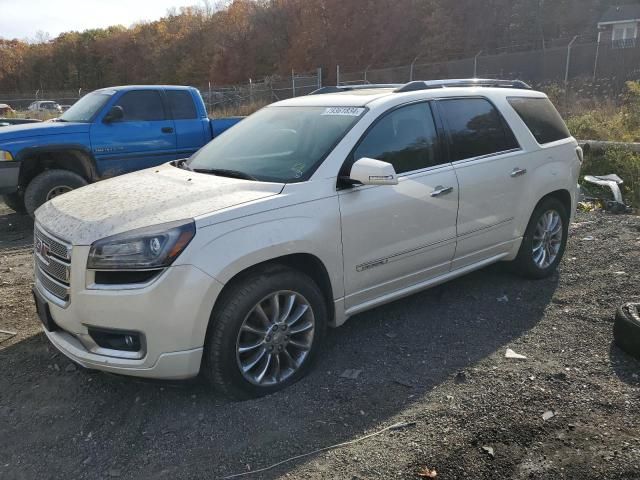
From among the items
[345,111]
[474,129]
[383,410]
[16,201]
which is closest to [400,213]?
[345,111]

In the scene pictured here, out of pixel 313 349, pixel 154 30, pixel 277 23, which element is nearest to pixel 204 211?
pixel 313 349

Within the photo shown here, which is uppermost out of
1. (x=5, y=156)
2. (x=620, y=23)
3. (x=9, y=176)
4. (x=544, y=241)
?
(x=620, y=23)

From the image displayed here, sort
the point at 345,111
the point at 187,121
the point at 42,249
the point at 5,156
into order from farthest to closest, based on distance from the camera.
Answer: the point at 187,121
the point at 5,156
the point at 345,111
the point at 42,249

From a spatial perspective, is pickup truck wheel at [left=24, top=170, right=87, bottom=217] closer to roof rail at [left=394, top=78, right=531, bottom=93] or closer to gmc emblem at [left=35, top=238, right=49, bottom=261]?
gmc emblem at [left=35, top=238, right=49, bottom=261]

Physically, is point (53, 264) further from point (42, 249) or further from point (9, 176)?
point (9, 176)

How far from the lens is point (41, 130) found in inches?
304

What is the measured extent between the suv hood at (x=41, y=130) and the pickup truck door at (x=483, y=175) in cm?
586

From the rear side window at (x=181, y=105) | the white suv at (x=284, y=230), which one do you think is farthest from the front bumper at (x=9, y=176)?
the white suv at (x=284, y=230)

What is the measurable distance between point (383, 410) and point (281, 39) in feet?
207

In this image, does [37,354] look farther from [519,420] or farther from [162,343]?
[519,420]

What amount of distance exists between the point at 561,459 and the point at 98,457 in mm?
2372

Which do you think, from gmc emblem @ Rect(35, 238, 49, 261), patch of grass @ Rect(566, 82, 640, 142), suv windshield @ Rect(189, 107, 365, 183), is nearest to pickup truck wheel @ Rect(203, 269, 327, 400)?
suv windshield @ Rect(189, 107, 365, 183)

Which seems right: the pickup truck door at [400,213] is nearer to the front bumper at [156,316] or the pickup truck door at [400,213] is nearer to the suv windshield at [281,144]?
the suv windshield at [281,144]

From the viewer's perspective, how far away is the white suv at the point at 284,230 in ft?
9.59
